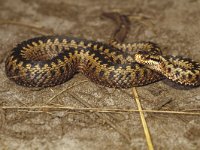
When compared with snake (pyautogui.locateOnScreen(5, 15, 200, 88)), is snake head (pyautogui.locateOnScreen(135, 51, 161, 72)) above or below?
above

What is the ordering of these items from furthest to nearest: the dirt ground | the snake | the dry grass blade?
the snake → the dirt ground → the dry grass blade

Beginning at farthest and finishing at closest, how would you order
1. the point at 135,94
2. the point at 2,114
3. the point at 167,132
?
1. the point at 135,94
2. the point at 2,114
3. the point at 167,132

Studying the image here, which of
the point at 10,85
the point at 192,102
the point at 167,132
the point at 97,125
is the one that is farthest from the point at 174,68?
the point at 10,85

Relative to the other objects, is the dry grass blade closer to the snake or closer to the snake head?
the snake

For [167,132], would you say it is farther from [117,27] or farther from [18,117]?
[117,27]

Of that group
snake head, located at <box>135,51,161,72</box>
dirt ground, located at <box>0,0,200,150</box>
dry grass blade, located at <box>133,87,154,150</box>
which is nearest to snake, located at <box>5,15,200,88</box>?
snake head, located at <box>135,51,161,72</box>

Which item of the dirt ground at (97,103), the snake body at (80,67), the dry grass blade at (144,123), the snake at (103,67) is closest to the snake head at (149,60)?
the snake at (103,67)

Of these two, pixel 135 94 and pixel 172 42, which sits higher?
pixel 172 42
